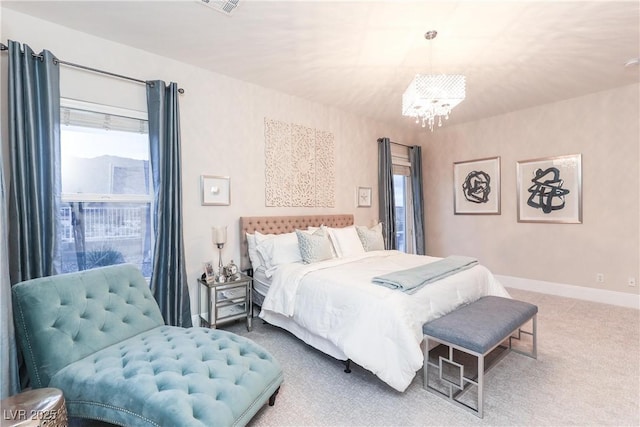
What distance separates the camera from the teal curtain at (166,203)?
9.19 feet

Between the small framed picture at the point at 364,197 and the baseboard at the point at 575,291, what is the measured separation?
251 cm

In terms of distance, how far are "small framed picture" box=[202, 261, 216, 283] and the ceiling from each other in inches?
85.2

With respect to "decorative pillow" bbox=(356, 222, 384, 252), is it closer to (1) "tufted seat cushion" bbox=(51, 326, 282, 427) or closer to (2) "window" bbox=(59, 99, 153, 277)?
(1) "tufted seat cushion" bbox=(51, 326, 282, 427)

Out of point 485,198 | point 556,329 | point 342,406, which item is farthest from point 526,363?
point 485,198

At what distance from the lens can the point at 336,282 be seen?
2.46m

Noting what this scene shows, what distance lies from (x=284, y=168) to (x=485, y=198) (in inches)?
138

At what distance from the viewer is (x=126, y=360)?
1.67m

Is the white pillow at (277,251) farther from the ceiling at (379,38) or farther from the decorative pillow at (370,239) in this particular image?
the ceiling at (379,38)

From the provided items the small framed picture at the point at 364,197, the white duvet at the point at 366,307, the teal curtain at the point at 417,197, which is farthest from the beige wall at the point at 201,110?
the teal curtain at the point at 417,197

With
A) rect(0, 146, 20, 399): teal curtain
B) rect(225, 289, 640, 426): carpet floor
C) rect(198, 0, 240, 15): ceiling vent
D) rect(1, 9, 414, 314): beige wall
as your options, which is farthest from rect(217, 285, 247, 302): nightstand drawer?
rect(198, 0, 240, 15): ceiling vent

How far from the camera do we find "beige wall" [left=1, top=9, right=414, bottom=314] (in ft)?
8.14

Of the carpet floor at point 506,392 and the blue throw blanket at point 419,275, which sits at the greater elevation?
the blue throw blanket at point 419,275

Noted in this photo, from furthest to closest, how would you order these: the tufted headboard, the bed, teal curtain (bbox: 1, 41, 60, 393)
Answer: the tufted headboard
teal curtain (bbox: 1, 41, 60, 393)
the bed

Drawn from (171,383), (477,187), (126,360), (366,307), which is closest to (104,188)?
(126,360)
